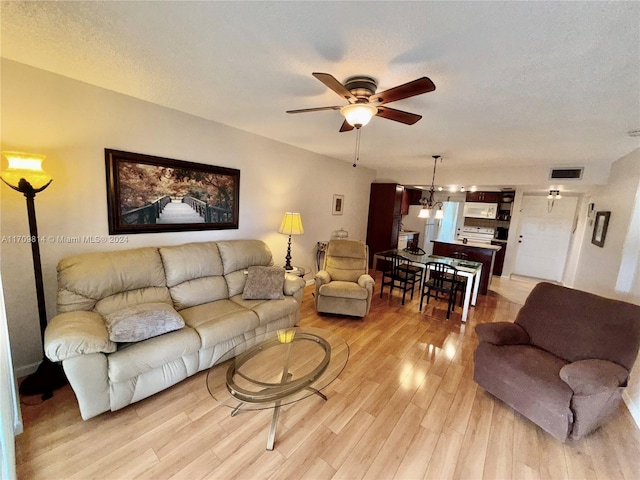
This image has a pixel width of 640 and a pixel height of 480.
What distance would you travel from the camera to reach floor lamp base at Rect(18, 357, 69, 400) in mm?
1886

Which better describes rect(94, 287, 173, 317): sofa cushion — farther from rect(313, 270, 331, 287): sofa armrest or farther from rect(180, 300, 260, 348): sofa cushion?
rect(313, 270, 331, 287): sofa armrest

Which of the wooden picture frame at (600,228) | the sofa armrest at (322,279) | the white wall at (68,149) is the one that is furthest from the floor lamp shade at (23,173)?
the wooden picture frame at (600,228)

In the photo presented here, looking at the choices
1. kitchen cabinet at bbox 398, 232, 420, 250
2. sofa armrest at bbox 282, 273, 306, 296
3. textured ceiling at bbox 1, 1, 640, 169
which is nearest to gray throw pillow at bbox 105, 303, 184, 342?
sofa armrest at bbox 282, 273, 306, 296

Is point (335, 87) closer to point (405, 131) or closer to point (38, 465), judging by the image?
point (405, 131)

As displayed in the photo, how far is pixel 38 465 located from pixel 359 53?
294 centimetres

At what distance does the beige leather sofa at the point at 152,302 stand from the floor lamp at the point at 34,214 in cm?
19

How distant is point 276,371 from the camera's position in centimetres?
182

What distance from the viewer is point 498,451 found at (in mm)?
Result: 1655

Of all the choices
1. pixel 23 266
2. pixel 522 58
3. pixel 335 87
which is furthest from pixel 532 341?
pixel 23 266

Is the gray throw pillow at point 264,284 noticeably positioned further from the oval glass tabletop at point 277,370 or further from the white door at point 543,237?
the white door at point 543,237

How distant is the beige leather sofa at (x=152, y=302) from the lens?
5.35ft

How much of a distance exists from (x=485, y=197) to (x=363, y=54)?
6195 millimetres

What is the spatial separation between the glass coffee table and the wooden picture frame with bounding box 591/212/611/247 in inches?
145

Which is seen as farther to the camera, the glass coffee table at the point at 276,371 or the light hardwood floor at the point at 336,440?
the glass coffee table at the point at 276,371
